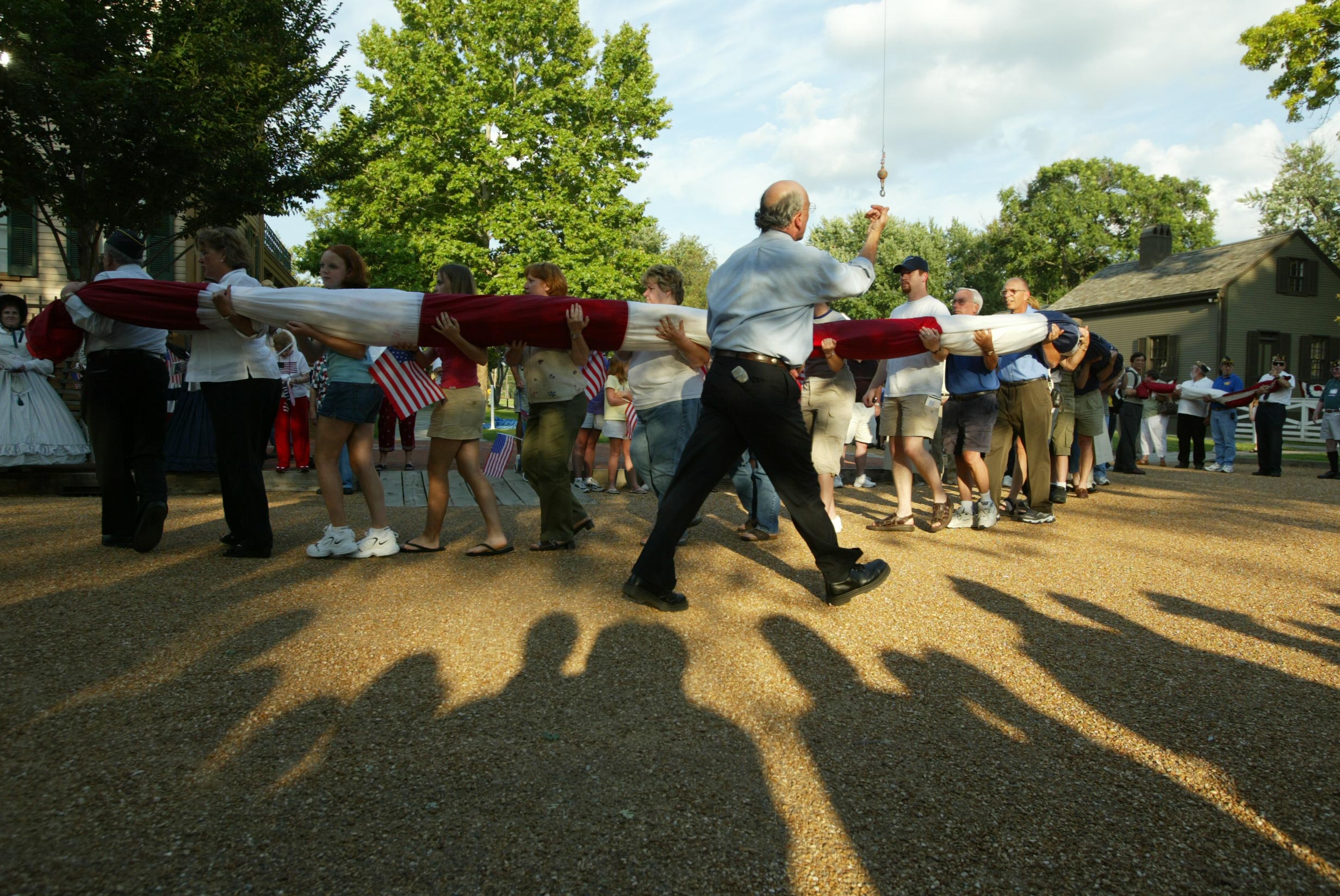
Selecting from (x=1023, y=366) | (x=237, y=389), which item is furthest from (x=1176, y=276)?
(x=237, y=389)

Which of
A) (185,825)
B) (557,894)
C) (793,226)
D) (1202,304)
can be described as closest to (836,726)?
(557,894)

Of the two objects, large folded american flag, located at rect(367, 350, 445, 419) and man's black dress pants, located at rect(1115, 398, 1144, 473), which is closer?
large folded american flag, located at rect(367, 350, 445, 419)

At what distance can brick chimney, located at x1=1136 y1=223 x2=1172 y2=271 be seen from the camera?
43469 mm

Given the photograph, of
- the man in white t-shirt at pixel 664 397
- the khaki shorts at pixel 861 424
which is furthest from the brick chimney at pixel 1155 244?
the man in white t-shirt at pixel 664 397

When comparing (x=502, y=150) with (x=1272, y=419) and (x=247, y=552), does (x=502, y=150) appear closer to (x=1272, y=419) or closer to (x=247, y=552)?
(x=1272, y=419)

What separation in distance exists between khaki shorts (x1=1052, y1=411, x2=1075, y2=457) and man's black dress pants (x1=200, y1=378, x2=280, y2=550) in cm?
762

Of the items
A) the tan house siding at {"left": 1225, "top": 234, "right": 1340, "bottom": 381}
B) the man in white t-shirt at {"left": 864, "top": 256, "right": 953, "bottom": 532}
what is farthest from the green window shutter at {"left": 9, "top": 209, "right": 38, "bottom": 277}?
the tan house siding at {"left": 1225, "top": 234, "right": 1340, "bottom": 381}

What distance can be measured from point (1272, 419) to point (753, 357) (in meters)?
13.7

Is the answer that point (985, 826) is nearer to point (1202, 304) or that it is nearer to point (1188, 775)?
point (1188, 775)

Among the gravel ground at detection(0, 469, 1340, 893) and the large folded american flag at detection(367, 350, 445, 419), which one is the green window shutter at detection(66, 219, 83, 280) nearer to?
the gravel ground at detection(0, 469, 1340, 893)

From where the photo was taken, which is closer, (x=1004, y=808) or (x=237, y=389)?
(x=1004, y=808)

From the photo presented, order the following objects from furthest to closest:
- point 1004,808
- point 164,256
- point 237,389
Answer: point 164,256 < point 237,389 < point 1004,808

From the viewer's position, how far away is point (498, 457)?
24.6ft

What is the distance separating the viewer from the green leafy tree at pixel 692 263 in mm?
65312
